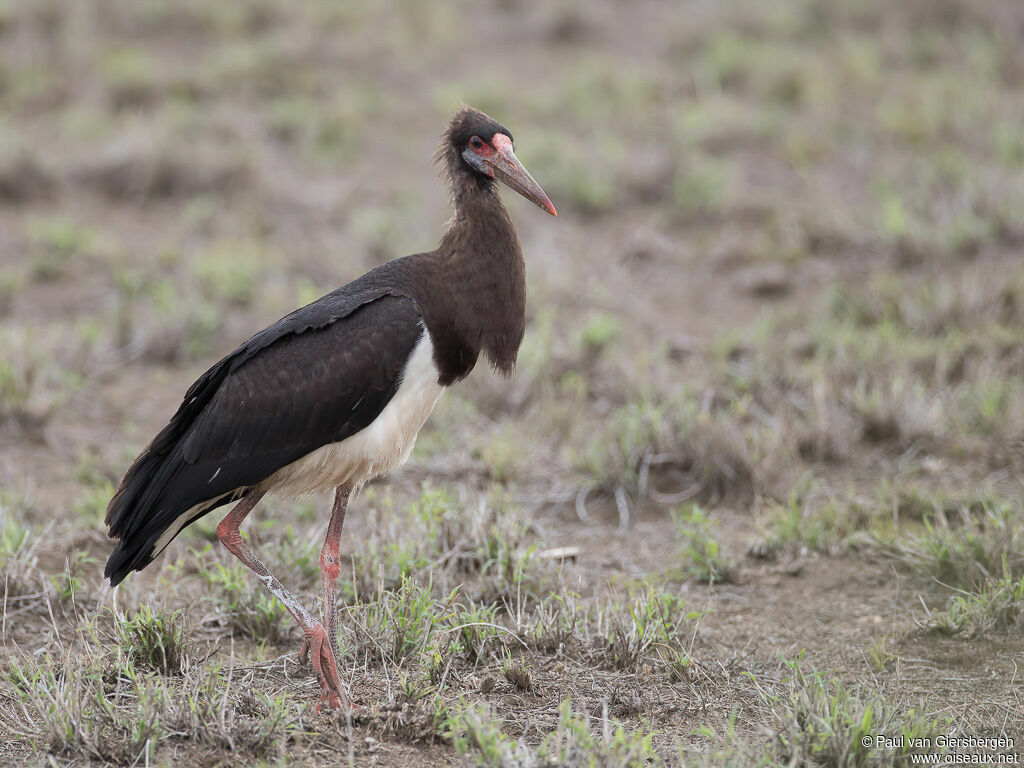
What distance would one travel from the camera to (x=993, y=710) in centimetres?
376

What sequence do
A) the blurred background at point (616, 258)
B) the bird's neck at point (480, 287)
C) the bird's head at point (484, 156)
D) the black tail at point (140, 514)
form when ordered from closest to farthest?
the black tail at point (140, 514)
the bird's neck at point (480, 287)
the bird's head at point (484, 156)
the blurred background at point (616, 258)

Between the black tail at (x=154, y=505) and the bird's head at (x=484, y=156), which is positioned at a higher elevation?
the bird's head at (x=484, y=156)

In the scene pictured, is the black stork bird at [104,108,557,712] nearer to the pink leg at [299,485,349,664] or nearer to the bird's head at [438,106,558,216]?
the pink leg at [299,485,349,664]

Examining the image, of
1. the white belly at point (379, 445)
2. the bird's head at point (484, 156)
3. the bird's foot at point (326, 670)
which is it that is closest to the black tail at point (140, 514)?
the white belly at point (379, 445)

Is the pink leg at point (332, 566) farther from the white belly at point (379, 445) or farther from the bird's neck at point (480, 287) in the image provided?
the bird's neck at point (480, 287)

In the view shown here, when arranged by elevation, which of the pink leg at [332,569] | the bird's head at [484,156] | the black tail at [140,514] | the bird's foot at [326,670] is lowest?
the bird's foot at [326,670]

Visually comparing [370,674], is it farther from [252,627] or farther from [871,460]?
[871,460]

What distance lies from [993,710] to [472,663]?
1.72m

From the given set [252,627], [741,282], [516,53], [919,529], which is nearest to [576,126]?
[516,53]

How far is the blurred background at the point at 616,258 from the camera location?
5.16 m

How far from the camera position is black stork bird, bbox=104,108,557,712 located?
396 cm

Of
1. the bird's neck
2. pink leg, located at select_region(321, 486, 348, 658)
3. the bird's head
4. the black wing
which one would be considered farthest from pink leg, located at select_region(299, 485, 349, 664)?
the bird's head

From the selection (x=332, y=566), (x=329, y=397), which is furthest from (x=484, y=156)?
(x=332, y=566)

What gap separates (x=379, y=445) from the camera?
3.99 m
